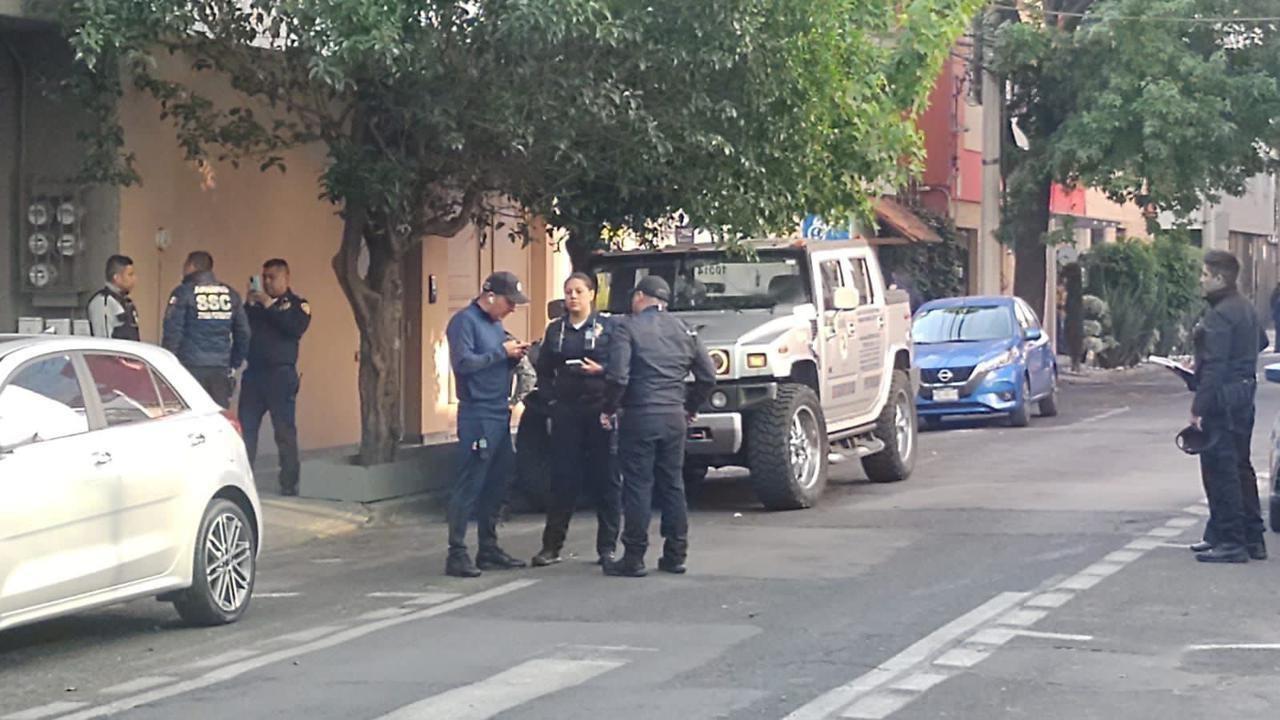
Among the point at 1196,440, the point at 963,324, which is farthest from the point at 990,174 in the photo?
the point at 1196,440

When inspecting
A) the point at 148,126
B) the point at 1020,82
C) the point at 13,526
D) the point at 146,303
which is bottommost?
the point at 13,526

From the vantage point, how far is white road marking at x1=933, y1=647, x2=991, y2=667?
8.87 m

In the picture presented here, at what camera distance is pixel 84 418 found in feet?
30.9

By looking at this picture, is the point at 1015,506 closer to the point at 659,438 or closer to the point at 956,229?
the point at 659,438

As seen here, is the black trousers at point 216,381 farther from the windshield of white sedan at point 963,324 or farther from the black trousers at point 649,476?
the windshield of white sedan at point 963,324

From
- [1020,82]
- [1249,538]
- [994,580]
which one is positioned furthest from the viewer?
[1020,82]

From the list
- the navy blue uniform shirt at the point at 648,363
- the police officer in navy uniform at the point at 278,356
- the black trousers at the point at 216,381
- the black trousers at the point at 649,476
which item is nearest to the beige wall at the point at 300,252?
the police officer in navy uniform at the point at 278,356

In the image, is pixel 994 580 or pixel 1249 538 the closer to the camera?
pixel 994 580

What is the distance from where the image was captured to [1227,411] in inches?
477

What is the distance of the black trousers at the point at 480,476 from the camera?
12.1 m

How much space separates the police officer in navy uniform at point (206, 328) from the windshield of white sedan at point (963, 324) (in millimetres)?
11360

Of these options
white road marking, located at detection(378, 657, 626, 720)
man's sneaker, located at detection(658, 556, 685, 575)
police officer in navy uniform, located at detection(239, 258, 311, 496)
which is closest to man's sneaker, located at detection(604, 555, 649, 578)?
man's sneaker, located at detection(658, 556, 685, 575)

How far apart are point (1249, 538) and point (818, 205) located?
17.9 feet

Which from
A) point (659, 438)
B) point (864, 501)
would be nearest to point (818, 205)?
point (864, 501)
